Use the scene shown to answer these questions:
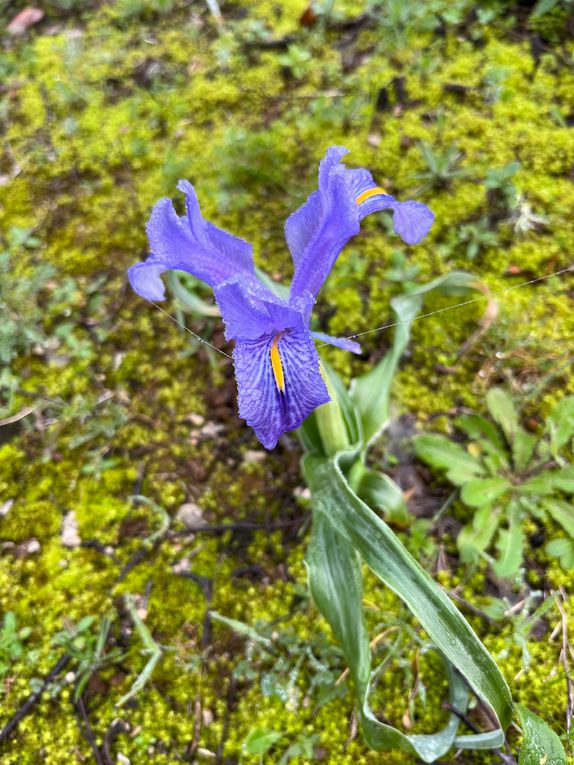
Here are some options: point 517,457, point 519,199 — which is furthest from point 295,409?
A: point 519,199

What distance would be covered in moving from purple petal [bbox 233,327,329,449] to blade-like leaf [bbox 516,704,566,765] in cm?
93

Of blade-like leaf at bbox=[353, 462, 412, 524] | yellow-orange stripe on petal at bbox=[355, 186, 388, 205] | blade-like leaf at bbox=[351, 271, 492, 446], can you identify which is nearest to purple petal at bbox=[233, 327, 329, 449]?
yellow-orange stripe on petal at bbox=[355, 186, 388, 205]

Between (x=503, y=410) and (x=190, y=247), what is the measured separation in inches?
51.4

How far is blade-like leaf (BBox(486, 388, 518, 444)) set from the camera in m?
2.07

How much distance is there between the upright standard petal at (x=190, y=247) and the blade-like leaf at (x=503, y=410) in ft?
3.49

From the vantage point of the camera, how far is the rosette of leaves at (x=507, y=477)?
1.85 metres

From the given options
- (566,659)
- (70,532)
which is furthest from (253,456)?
(566,659)

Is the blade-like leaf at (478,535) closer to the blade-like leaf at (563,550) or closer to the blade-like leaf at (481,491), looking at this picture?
the blade-like leaf at (481,491)

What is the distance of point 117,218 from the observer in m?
2.90

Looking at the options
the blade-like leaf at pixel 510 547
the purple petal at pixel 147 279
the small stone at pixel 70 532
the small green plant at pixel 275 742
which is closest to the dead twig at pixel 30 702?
the small stone at pixel 70 532

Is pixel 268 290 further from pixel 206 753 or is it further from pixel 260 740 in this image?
pixel 206 753

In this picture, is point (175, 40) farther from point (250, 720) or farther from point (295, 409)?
point (250, 720)

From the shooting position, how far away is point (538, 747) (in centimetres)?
135

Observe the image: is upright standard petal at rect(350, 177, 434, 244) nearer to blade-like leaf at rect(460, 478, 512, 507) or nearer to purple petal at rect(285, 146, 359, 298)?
purple petal at rect(285, 146, 359, 298)
